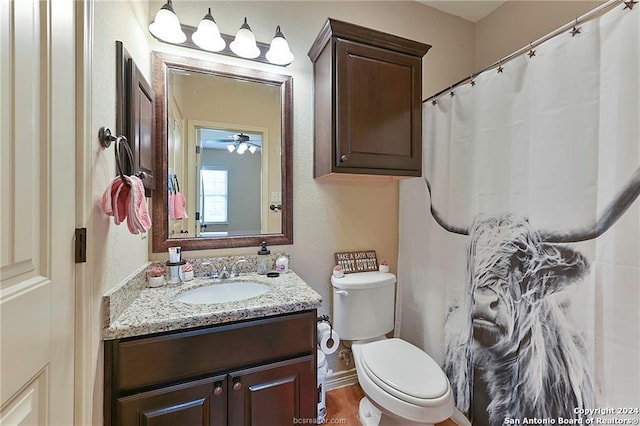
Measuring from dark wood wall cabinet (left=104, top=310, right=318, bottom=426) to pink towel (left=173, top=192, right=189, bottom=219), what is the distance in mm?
686

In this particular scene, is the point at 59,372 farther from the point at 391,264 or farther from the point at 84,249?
the point at 391,264

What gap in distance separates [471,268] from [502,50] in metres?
1.67

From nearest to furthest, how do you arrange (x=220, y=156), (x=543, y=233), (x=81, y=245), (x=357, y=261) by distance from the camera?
1. (x=81, y=245)
2. (x=543, y=233)
3. (x=220, y=156)
4. (x=357, y=261)

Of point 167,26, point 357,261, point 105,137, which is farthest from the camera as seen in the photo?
point 357,261

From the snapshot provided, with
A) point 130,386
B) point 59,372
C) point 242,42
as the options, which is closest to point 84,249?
point 59,372

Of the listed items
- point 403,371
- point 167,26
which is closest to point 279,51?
point 167,26

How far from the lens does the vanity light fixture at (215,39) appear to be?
127 centimetres

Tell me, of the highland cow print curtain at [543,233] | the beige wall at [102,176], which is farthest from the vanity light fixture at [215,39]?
the highland cow print curtain at [543,233]

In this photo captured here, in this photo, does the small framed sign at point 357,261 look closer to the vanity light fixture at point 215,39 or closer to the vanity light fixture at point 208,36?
the vanity light fixture at point 215,39

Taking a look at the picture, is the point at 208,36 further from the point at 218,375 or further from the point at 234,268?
the point at 218,375

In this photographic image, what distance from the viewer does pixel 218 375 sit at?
0.99m

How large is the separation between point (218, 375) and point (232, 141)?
45.5 inches

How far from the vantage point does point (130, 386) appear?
0.89m

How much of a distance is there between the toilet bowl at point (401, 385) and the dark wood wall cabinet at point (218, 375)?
0.32 m
